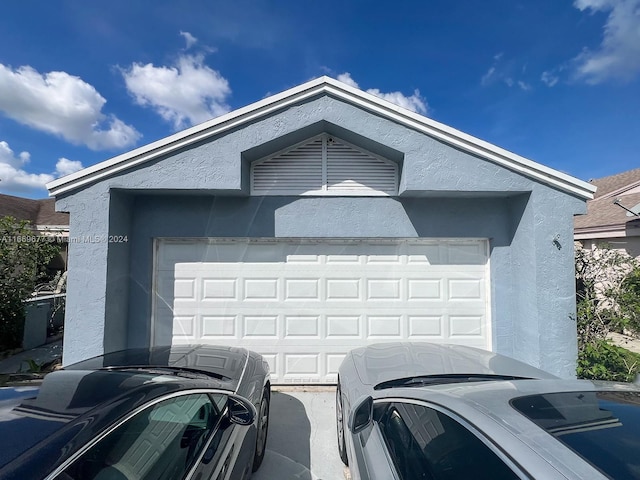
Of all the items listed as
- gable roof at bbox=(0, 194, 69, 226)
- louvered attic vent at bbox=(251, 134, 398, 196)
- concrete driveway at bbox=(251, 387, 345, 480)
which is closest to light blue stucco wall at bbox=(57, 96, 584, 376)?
louvered attic vent at bbox=(251, 134, 398, 196)

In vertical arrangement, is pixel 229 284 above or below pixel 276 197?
below

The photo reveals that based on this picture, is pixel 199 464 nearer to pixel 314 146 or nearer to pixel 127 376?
pixel 127 376

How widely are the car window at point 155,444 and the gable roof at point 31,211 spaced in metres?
13.9

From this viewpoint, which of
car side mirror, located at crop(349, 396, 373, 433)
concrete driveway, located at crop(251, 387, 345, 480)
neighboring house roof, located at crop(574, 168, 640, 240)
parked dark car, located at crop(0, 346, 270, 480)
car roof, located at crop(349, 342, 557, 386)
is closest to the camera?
parked dark car, located at crop(0, 346, 270, 480)

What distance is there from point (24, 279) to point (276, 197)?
5573mm

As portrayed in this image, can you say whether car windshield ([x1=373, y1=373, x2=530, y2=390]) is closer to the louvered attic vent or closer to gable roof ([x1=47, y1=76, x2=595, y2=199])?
the louvered attic vent

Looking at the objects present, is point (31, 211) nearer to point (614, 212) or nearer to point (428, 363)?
point (428, 363)

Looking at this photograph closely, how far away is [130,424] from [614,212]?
13290 mm

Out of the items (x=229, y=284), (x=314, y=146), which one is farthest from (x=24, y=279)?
(x=314, y=146)

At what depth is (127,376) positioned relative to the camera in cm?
214

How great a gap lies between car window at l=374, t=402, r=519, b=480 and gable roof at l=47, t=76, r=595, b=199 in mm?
4366

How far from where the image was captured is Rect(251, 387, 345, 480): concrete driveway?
Answer: 3268 millimetres

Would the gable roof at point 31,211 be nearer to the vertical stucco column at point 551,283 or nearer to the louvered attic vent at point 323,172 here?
the louvered attic vent at point 323,172

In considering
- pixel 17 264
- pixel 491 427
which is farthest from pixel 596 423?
pixel 17 264
